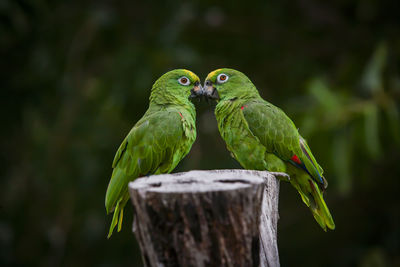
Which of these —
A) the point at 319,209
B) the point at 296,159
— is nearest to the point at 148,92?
the point at 296,159

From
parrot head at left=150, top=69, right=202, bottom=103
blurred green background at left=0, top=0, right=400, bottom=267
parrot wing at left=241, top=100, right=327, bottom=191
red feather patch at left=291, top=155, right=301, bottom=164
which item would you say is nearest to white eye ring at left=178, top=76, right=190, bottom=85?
parrot head at left=150, top=69, right=202, bottom=103

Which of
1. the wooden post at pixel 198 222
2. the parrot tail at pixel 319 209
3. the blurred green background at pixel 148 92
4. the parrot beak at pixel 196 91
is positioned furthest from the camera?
the blurred green background at pixel 148 92

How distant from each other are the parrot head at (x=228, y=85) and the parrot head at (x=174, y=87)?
184 mm

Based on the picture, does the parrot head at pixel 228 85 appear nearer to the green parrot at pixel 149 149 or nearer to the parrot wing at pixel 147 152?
the green parrot at pixel 149 149

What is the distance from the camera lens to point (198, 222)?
85.0 inches

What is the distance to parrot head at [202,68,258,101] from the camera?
436 centimetres

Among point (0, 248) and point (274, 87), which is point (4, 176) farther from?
point (274, 87)

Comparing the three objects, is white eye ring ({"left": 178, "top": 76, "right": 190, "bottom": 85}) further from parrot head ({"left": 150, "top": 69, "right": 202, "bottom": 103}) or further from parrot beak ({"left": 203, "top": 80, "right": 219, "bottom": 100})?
parrot beak ({"left": 203, "top": 80, "right": 219, "bottom": 100})

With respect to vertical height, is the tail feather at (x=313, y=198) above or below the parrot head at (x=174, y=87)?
below

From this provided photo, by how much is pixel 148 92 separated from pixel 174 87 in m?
3.30

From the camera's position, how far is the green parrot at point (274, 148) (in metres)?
3.94

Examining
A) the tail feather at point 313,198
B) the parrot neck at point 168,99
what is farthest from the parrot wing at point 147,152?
the tail feather at point 313,198

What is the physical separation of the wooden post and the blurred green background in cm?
436

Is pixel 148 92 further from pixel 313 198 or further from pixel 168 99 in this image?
pixel 313 198
